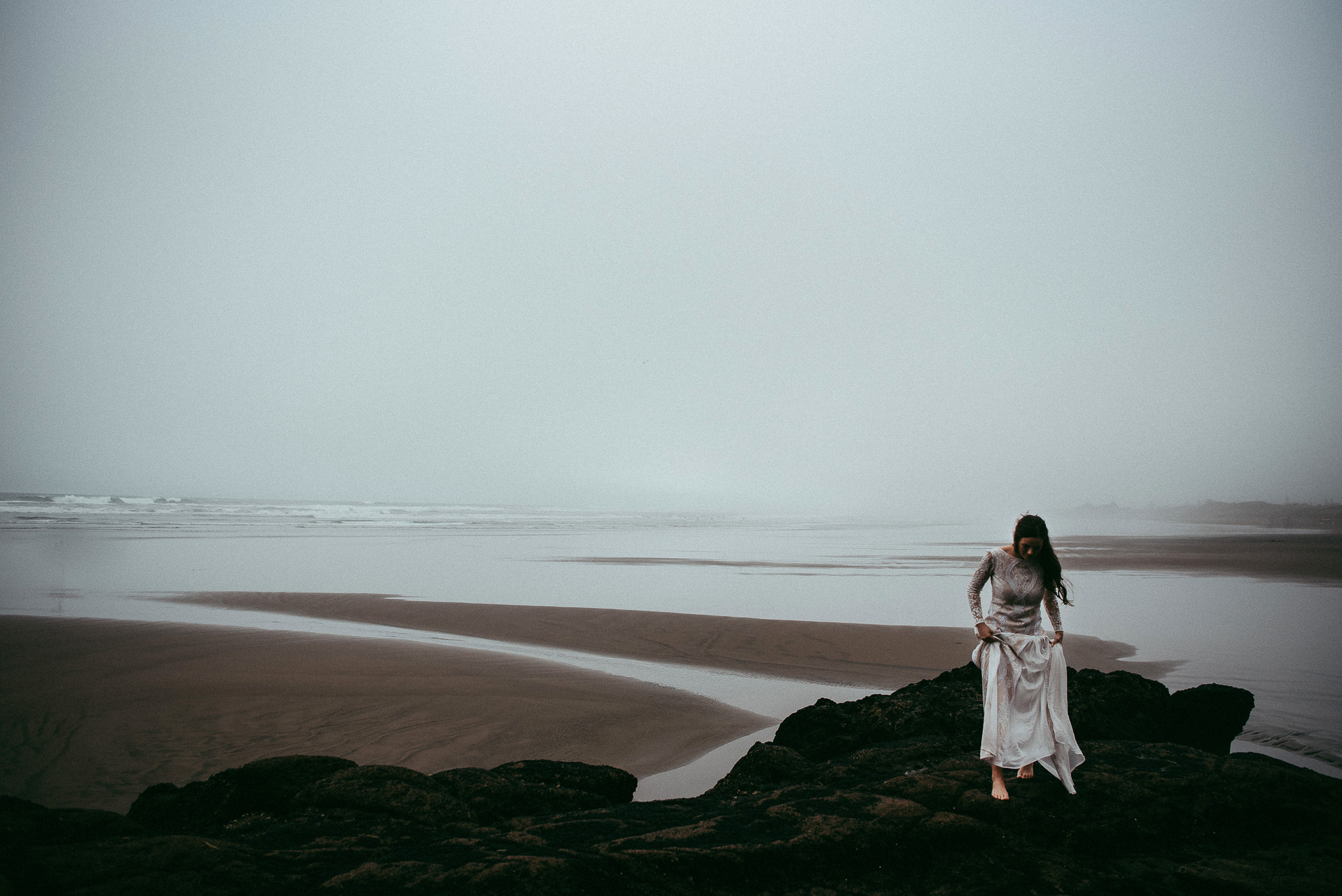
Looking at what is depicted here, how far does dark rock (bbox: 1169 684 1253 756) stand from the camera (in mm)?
6648

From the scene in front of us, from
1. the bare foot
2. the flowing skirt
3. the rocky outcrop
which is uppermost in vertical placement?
the flowing skirt

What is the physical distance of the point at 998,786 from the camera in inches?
175

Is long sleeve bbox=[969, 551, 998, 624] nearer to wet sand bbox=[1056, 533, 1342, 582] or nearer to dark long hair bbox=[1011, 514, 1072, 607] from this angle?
dark long hair bbox=[1011, 514, 1072, 607]

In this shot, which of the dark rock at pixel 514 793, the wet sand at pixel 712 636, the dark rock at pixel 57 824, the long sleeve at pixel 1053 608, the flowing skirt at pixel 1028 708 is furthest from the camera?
the wet sand at pixel 712 636

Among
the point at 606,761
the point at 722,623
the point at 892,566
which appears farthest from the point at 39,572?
the point at 892,566

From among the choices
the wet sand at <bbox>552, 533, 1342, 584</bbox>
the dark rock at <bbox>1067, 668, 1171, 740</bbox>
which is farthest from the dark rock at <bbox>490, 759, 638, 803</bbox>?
the wet sand at <bbox>552, 533, 1342, 584</bbox>

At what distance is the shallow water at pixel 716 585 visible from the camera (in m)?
10.3

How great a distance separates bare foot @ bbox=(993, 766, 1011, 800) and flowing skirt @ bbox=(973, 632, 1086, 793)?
0.06 meters

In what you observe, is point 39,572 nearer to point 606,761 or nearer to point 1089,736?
point 606,761

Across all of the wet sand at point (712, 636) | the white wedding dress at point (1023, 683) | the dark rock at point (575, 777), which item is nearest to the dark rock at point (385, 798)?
the dark rock at point (575, 777)

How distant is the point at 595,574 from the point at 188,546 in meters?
17.8

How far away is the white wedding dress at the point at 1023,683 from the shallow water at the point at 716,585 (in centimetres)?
332

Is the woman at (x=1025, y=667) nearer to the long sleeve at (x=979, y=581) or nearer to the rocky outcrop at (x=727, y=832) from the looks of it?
the long sleeve at (x=979, y=581)

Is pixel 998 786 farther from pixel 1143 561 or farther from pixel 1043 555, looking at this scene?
pixel 1143 561
